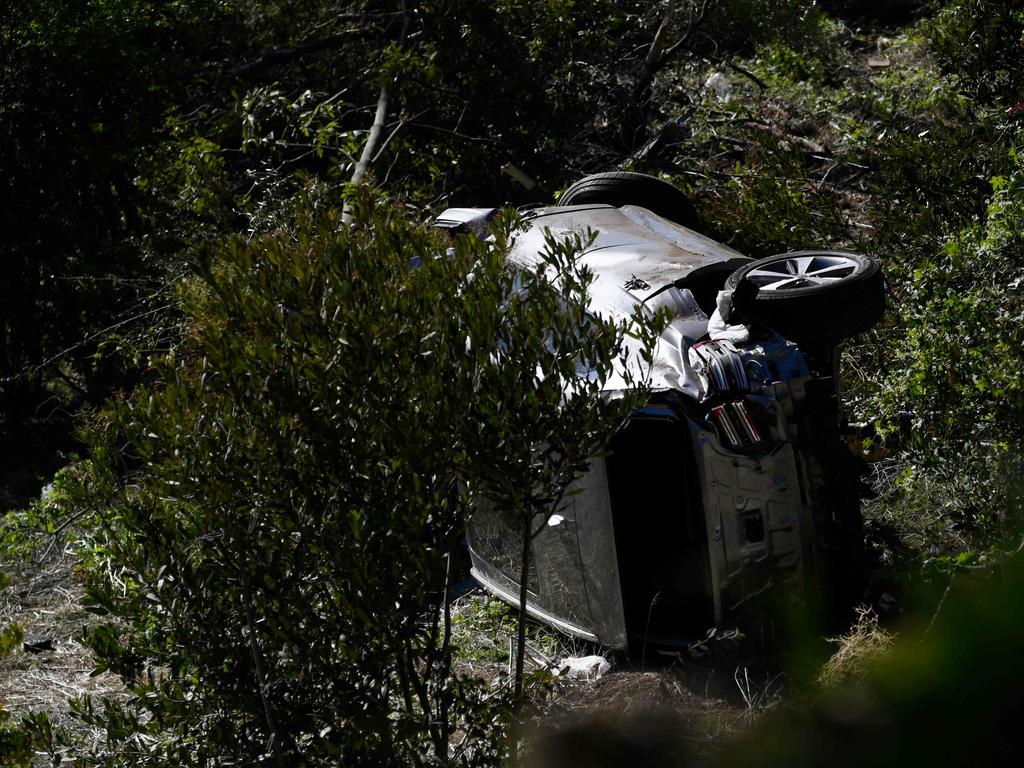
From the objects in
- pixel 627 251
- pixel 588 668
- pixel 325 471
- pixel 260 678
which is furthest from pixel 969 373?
pixel 260 678

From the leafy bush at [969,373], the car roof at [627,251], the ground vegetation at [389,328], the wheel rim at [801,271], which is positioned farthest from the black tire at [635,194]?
the wheel rim at [801,271]

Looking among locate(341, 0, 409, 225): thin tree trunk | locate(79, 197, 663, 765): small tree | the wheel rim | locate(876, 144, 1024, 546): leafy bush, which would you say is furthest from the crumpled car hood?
locate(341, 0, 409, 225): thin tree trunk

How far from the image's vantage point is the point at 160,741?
363cm

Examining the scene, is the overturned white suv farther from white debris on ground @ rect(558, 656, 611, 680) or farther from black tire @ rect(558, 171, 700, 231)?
black tire @ rect(558, 171, 700, 231)

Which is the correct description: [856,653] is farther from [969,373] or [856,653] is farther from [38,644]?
[38,644]

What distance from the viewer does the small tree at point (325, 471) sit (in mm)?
3488

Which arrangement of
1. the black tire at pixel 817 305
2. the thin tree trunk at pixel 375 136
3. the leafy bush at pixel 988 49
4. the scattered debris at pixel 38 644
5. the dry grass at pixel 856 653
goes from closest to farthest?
1. the dry grass at pixel 856 653
2. the black tire at pixel 817 305
3. the scattered debris at pixel 38 644
4. the leafy bush at pixel 988 49
5. the thin tree trunk at pixel 375 136

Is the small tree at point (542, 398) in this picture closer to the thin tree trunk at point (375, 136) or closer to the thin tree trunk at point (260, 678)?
the thin tree trunk at point (260, 678)

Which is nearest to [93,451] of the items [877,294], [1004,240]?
[877,294]

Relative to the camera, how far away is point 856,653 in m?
4.62

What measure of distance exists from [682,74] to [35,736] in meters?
9.86

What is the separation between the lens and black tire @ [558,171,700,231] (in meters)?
7.67

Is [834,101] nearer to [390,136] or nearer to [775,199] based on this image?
[775,199]

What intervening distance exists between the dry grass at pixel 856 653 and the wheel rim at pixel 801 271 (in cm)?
157
